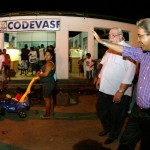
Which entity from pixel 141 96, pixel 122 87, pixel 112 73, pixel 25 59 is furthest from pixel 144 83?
pixel 25 59

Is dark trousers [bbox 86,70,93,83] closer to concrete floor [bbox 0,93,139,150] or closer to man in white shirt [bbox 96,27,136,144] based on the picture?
concrete floor [bbox 0,93,139,150]

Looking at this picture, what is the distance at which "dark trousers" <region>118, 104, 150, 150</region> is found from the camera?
4086 millimetres

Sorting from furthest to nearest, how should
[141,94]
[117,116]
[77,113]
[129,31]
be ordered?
[129,31]
[77,113]
[117,116]
[141,94]

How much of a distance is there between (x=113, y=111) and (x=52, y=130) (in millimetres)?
1866

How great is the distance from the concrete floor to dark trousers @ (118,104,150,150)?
2042 mm

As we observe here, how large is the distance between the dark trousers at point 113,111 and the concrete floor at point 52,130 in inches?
12.6

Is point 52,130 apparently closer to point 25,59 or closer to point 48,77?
point 48,77

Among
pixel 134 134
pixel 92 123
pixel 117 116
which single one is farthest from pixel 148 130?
pixel 92 123

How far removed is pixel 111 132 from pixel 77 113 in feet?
10.6

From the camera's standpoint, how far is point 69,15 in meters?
18.3

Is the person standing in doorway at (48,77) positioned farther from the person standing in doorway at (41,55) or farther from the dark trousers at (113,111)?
the person standing in doorway at (41,55)

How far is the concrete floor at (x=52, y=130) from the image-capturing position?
6.55 meters

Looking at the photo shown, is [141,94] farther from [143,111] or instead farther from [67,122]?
[67,122]

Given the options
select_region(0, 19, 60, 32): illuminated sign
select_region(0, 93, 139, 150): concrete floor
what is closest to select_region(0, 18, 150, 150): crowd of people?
select_region(0, 93, 139, 150): concrete floor
